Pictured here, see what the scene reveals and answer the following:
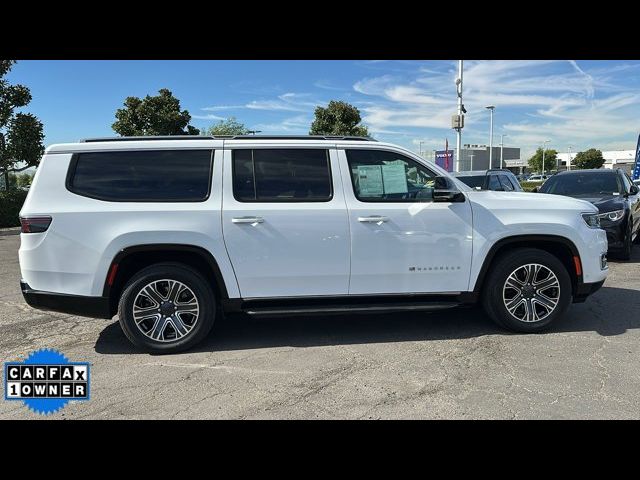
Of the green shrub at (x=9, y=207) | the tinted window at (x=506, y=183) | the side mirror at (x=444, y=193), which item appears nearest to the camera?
the side mirror at (x=444, y=193)

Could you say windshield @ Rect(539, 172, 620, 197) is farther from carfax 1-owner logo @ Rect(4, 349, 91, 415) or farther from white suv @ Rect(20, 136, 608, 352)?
carfax 1-owner logo @ Rect(4, 349, 91, 415)

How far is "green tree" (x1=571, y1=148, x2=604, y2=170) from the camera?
80000 mm

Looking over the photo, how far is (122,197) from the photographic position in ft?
13.2

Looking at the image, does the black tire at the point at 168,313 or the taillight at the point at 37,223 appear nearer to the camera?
the taillight at the point at 37,223

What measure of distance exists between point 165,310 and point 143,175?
4.23ft

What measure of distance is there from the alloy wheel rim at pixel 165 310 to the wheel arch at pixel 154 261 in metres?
0.22

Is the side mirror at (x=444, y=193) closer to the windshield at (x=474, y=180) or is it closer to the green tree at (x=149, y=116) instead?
the windshield at (x=474, y=180)

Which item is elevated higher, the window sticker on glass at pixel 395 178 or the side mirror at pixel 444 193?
the window sticker on glass at pixel 395 178

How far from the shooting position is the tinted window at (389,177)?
14.2 ft

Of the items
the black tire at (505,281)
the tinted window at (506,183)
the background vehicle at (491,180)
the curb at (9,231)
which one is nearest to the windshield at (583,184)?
the background vehicle at (491,180)

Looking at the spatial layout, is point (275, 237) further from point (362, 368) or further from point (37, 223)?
point (37, 223)

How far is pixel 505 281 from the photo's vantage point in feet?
14.5

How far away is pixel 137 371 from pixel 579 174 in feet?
30.3
